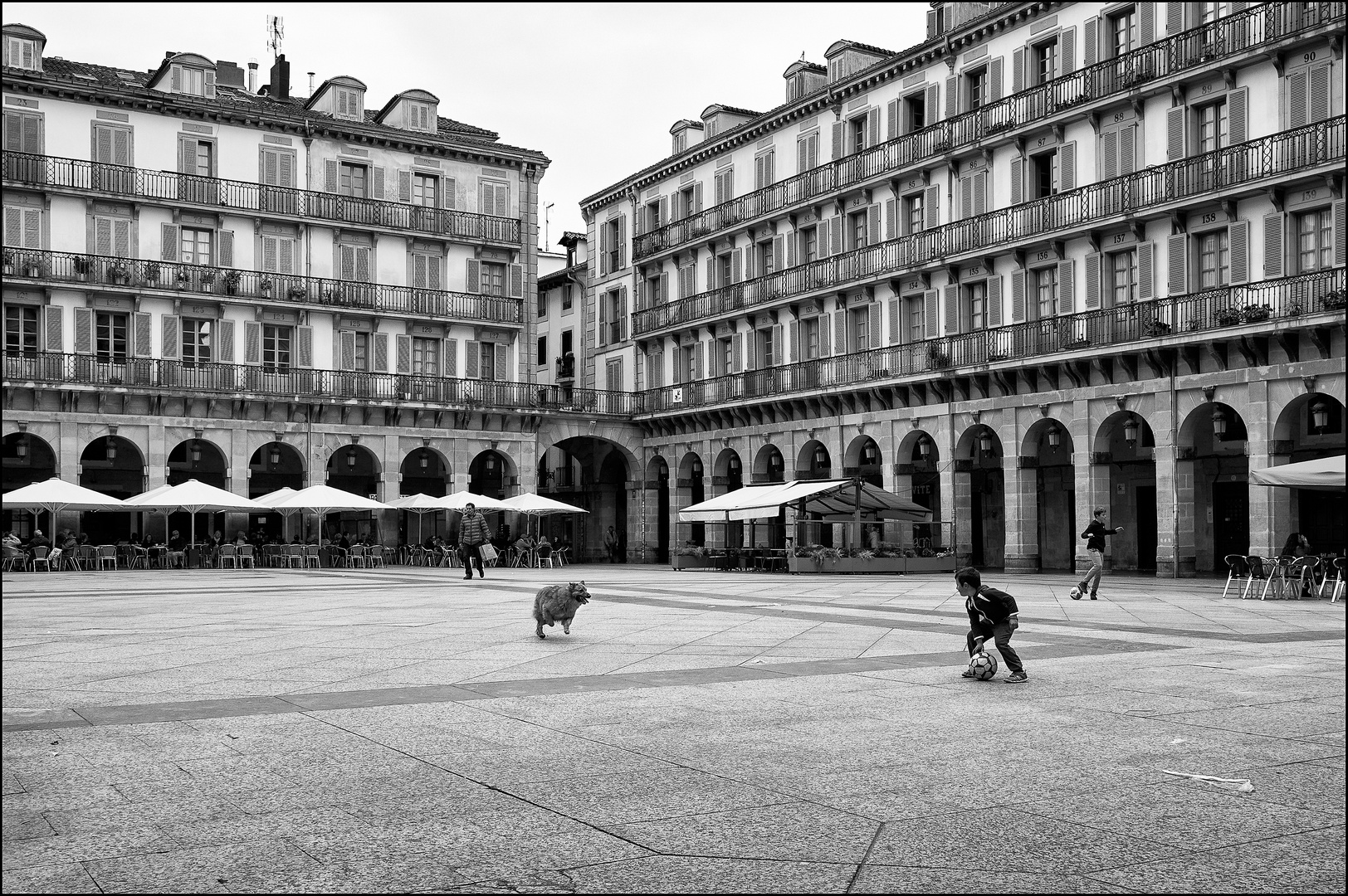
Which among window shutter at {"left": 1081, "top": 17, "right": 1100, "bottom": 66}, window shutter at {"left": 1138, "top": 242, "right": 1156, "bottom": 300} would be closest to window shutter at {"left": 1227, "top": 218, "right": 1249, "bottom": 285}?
window shutter at {"left": 1138, "top": 242, "right": 1156, "bottom": 300}

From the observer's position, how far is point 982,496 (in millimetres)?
42344

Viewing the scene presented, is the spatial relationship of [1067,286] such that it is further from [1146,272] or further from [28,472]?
[28,472]

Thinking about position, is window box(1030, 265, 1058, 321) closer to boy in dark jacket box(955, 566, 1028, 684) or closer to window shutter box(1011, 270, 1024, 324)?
window shutter box(1011, 270, 1024, 324)

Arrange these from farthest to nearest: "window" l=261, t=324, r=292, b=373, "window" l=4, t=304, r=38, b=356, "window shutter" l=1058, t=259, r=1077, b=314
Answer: "window" l=261, t=324, r=292, b=373
"window" l=4, t=304, r=38, b=356
"window shutter" l=1058, t=259, r=1077, b=314

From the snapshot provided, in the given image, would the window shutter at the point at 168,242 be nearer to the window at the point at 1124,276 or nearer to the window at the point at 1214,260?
the window at the point at 1124,276

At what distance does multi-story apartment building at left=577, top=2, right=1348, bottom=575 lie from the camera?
3019 cm

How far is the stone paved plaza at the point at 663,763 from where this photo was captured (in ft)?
16.1

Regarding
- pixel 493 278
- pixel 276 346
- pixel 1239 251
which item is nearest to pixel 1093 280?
pixel 1239 251

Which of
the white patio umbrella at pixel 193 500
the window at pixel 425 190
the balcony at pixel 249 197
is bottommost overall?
the white patio umbrella at pixel 193 500

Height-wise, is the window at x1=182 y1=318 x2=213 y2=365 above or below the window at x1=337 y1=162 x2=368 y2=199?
below

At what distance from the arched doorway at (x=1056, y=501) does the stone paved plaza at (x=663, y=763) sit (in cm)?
2552

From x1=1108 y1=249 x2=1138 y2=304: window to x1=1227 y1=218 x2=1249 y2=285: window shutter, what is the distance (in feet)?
9.15

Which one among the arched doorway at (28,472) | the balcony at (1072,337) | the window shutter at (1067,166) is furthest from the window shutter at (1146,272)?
the arched doorway at (28,472)

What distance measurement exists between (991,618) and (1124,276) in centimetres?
2639
